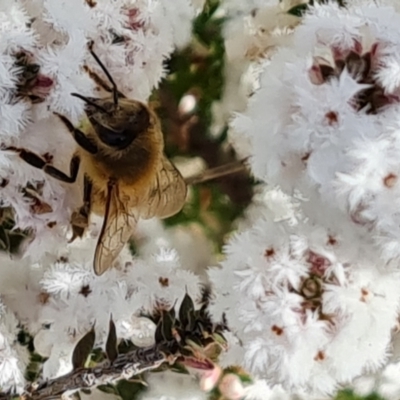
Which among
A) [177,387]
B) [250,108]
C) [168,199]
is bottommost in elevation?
[177,387]

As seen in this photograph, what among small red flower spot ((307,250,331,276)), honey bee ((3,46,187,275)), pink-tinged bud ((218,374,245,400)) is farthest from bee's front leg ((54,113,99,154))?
pink-tinged bud ((218,374,245,400))

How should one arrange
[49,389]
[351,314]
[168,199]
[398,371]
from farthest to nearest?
[398,371], [168,199], [49,389], [351,314]

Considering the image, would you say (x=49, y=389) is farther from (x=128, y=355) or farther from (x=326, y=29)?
(x=326, y=29)

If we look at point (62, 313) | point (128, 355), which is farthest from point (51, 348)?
point (128, 355)

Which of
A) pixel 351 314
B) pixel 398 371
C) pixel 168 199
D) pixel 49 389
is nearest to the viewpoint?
pixel 351 314

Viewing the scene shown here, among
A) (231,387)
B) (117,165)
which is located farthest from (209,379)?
(117,165)

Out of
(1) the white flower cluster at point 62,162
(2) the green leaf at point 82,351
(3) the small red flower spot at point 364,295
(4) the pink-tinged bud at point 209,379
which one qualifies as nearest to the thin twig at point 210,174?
(1) the white flower cluster at point 62,162

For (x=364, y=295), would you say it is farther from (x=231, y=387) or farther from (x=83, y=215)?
(x=231, y=387)

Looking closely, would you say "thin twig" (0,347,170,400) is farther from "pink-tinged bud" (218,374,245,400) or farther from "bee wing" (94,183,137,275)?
"pink-tinged bud" (218,374,245,400)
